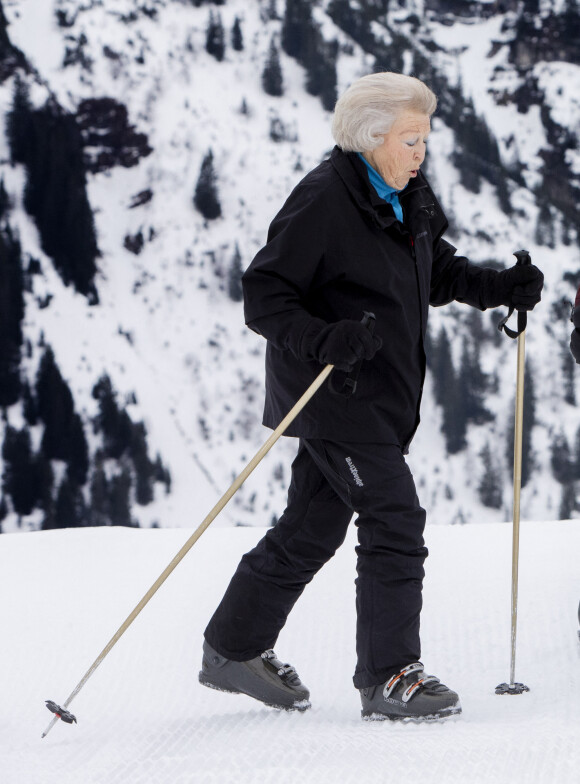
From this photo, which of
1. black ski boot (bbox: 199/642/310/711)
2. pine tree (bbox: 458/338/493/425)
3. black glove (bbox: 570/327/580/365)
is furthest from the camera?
pine tree (bbox: 458/338/493/425)

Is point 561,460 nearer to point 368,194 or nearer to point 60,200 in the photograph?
point 60,200

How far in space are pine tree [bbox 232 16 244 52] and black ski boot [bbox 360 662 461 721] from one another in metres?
71.7

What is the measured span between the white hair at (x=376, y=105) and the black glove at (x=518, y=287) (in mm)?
438

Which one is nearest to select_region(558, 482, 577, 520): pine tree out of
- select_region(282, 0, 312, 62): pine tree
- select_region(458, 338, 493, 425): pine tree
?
select_region(458, 338, 493, 425): pine tree

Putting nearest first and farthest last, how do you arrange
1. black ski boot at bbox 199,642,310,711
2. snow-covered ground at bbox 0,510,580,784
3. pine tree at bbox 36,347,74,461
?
snow-covered ground at bbox 0,510,580,784, black ski boot at bbox 199,642,310,711, pine tree at bbox 36,347,74,461

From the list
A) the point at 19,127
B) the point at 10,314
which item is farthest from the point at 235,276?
the point at 19,127

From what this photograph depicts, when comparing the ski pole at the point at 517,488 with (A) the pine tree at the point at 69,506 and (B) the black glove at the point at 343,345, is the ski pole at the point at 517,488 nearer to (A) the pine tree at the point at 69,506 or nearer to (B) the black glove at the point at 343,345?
(B) the black glove at the point at 343,345

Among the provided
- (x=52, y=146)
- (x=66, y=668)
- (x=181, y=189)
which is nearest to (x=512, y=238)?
(x=181, y=189)

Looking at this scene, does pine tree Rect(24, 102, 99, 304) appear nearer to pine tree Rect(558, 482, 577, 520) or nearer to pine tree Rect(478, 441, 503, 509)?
pine tree Rect(478, 441, 503, 509)

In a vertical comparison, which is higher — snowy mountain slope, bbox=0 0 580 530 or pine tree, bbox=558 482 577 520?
snowy mountain slope, bbox=0 0 580 530

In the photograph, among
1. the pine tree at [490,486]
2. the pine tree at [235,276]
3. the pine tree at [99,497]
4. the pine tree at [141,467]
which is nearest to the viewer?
the pine tree at [99,497]

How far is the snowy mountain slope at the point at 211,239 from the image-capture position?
50750 mm

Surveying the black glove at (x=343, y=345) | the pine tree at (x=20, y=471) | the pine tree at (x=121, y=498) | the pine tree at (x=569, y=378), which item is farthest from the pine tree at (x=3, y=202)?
the black glove at (x=343, y=345)

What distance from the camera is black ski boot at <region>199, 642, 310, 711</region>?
221 centimetres
